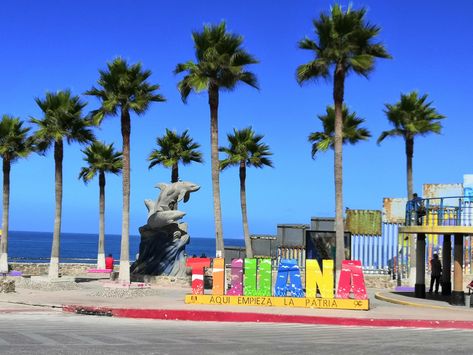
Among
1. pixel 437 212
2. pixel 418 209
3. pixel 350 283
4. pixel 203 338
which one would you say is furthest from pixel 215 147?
pixel 203 338

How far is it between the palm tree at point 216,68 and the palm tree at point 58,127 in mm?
5170

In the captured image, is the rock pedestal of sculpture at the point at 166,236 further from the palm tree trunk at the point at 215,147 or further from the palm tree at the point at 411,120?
the palm tree at the point at 411,120

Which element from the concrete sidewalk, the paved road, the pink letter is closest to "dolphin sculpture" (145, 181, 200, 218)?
the concrete sidewalk

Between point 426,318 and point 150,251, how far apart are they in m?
16.5

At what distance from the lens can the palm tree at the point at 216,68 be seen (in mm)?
28484

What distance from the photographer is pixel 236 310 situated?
1803cm

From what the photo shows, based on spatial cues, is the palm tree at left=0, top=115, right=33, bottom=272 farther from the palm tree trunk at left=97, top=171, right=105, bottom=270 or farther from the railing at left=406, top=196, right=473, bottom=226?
the railing at left=406, top=196, right=473, bottom=226

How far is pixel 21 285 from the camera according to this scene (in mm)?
27250

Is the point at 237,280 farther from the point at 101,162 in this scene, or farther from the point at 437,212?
the point at 101,162

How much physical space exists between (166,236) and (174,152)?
9.58 metres

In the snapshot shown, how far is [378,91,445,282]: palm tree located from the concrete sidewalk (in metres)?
Result: 10.7

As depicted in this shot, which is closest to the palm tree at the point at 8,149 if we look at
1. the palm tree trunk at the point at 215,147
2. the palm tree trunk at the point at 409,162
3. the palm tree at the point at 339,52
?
the palm tree trunk at the point at 215,147

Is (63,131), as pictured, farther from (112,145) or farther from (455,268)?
(455,268)

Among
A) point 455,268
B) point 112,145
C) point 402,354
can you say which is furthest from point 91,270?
point 402,354
